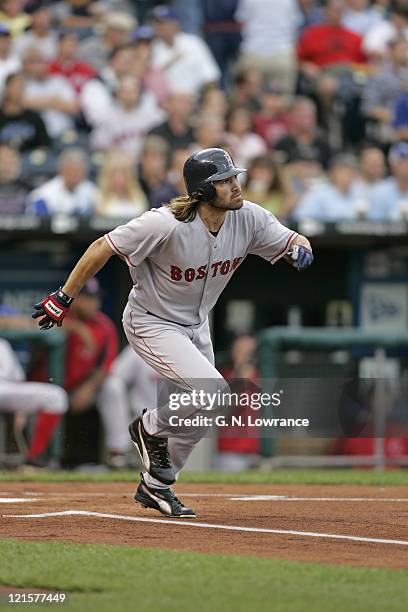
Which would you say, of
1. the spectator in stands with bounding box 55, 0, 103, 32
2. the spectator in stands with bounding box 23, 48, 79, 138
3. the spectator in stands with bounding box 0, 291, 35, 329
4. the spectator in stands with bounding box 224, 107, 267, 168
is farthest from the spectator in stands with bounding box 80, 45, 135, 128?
the spectator in stands with bounding box 0, 291, 35, 329

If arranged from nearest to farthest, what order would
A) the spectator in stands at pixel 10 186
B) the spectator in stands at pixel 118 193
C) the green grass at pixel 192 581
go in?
the green grass at pixel 192 581 < the spectator in stands at pixel 10 186 < the spectator in stands at pixel 118 193

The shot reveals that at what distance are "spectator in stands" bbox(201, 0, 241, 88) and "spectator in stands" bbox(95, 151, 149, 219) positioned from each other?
4.02 m

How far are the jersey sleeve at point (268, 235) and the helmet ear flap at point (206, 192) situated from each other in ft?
1.31

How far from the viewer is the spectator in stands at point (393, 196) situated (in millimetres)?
13562

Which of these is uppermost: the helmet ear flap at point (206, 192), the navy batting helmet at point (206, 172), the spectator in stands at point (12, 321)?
the navy batting helmet at point (206, 172)

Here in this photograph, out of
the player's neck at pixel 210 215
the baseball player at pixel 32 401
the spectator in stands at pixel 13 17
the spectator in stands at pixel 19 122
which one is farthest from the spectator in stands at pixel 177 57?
the player's neck at pixel 210 215

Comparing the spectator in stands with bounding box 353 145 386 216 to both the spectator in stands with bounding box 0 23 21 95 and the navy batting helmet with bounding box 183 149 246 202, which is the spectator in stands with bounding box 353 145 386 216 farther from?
the navy batting helmet with bounding box 183 149 246 202

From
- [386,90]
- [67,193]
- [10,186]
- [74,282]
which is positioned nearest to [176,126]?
[67,193]

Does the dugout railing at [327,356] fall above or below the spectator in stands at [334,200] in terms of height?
below

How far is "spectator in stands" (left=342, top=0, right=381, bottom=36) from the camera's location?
55.6 ft

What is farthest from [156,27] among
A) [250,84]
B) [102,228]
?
[102,228]

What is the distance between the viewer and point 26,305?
1316 centimetres

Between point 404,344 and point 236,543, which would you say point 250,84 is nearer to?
point 404,344

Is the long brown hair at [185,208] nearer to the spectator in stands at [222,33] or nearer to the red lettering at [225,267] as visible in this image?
the red lettering at [225,267]
